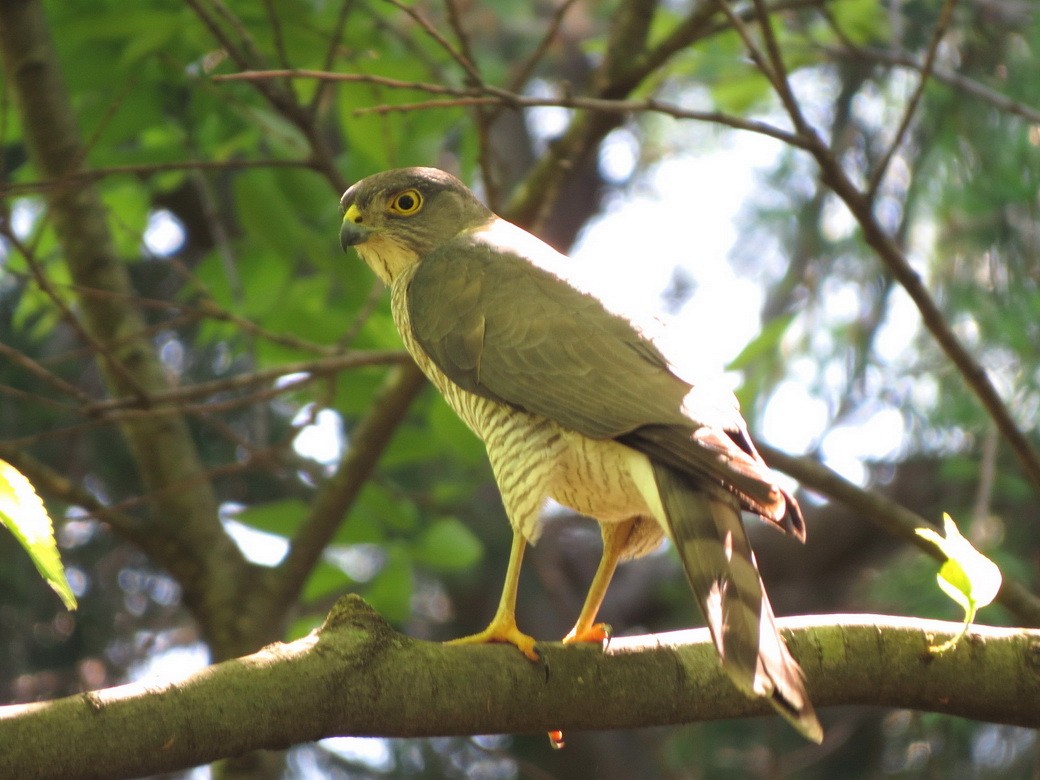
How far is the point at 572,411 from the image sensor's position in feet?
9.47

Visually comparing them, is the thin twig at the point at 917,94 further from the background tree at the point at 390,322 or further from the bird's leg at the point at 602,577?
the bird's leg at the point at 602,577

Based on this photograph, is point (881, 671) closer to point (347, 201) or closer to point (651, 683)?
point (651, 683)

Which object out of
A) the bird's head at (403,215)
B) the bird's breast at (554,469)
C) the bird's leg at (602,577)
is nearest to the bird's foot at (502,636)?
the bird's breast at (554,469)

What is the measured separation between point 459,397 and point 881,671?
4.52ft

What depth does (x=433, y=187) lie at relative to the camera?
12.2 ft

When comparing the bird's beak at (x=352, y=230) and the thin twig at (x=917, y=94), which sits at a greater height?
the bird's beak at (x=352, y=230)

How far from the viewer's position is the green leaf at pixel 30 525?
1.57 meters

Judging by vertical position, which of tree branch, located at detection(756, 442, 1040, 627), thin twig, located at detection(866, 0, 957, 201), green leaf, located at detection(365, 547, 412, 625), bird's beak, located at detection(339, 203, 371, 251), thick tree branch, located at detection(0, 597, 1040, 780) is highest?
bird's beak, located at detection(339, 203, 371, 251)

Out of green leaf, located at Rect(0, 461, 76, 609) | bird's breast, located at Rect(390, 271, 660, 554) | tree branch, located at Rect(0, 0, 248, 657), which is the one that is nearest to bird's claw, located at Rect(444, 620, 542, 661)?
bird's breast, located at Rect(390, 271, 660, 554)

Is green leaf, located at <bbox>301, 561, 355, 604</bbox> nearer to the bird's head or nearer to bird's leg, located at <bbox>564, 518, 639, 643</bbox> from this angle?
the bird's head

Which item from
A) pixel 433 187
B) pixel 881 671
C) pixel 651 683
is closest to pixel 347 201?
pixel 433 187

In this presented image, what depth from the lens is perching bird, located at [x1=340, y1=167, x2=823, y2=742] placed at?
93.0 inches

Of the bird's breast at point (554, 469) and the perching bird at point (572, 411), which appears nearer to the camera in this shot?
the perching bird at point (572, 411)

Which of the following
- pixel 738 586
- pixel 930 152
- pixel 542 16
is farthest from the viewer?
pixel 542 16
